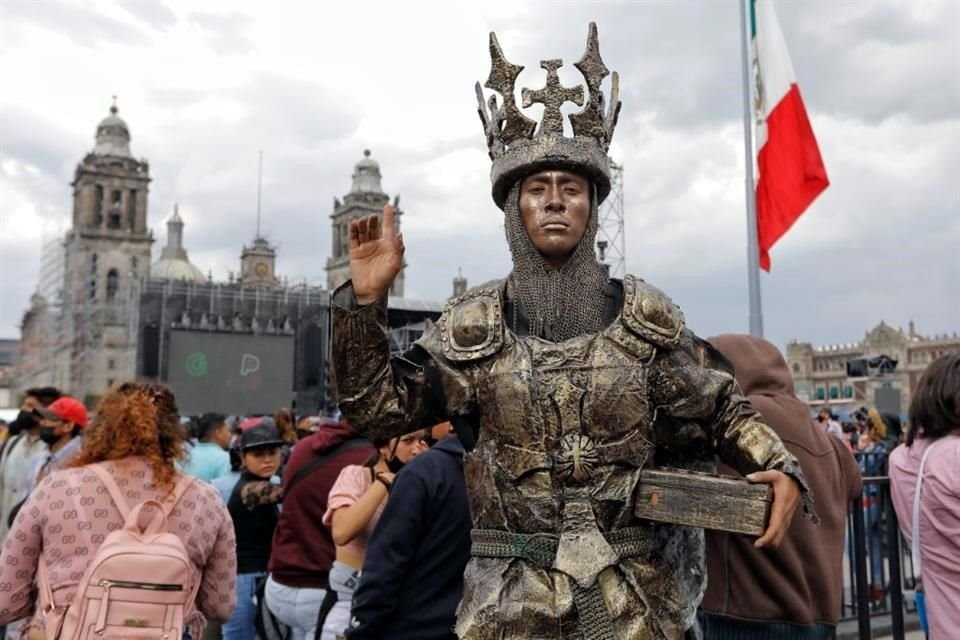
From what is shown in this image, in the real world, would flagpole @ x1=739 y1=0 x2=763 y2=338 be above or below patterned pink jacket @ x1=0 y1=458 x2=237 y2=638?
above

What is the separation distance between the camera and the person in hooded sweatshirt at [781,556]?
3.58 meters

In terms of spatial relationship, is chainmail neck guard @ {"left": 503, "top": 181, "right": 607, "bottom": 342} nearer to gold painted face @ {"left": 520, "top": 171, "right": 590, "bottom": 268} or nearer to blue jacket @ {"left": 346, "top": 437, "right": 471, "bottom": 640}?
gold painted face @ {"left": 520, "top": 171, "right": 590, "bottom": 268}

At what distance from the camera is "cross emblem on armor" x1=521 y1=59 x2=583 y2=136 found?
288cm

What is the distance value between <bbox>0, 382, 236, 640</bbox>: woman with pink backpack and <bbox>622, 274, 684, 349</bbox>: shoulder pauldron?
200 cm

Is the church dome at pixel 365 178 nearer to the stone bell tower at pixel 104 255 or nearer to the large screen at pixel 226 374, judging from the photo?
the stone bell tower at pixel 104 255

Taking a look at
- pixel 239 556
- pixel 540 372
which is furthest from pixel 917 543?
pixel 239 556

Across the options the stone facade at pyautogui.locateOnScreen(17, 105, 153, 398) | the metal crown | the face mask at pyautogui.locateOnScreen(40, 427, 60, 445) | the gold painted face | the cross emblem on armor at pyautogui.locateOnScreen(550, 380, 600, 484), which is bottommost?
the face mask at pyautogui.locateOnScreen(40, 427, 60, 445)

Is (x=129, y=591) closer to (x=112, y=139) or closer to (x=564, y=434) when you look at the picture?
(x=564, y=434)

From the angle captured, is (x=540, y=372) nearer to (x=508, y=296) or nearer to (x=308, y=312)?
(x=508, y=296)

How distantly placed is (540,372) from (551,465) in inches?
11.1

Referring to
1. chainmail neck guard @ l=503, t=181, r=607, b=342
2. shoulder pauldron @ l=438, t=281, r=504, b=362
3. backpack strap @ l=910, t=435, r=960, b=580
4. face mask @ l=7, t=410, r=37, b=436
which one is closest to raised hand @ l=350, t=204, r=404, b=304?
shoulder pauldron @ l=438, t=281, r=504, b=362

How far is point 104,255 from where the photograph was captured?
249ft

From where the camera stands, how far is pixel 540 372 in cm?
261

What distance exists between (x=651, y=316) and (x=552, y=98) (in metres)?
0.83
